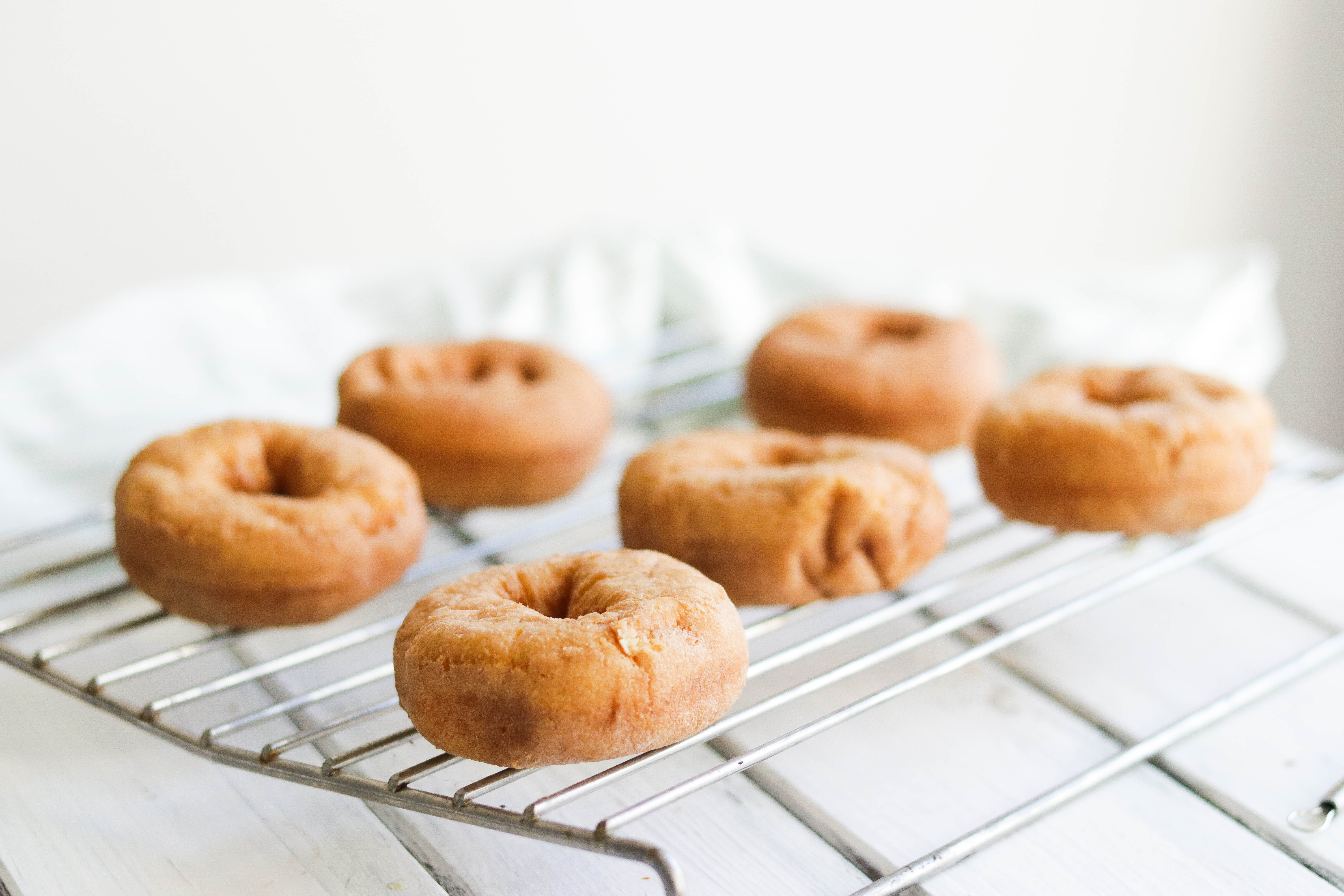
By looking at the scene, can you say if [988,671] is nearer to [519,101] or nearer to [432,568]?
[432,568]

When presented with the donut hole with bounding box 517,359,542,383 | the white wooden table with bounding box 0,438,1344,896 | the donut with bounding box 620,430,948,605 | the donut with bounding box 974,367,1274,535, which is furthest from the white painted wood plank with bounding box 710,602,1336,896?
the donut hole with bounding box 517,359,542,383

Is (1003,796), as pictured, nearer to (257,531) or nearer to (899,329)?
(257,531)

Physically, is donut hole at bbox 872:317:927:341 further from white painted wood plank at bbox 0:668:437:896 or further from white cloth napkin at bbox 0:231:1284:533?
white painted wood plank at bbox 0:668:437:896

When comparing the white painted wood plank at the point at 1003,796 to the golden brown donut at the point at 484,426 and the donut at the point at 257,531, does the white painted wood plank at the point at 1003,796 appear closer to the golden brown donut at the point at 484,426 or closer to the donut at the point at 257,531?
the donut at the point at 257,531

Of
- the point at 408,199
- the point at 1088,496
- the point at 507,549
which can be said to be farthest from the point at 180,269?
the point at 1088,496

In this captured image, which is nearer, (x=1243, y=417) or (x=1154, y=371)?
(x=1243, y=417)

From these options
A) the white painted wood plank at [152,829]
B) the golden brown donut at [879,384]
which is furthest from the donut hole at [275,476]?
the golden brown donut at [879,384]

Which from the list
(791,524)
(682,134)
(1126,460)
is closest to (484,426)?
(791,524)
